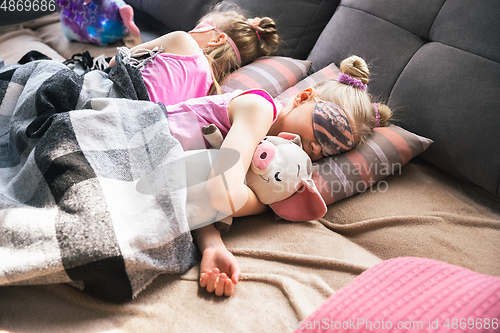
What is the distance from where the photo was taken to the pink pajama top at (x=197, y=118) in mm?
860

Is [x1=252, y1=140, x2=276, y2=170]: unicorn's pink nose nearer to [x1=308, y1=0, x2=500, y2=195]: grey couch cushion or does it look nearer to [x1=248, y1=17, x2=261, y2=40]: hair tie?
[x1=308, y1=0, x2=500, y2=195]: grey couch cushion

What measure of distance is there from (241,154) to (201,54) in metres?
0.55

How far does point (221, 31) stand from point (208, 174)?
2.28 ft

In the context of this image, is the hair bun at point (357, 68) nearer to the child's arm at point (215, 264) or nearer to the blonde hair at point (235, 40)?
the blonde hair at point (235, 40)

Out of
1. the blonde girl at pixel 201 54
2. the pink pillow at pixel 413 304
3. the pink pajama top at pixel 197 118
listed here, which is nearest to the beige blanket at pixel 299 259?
the pink pillow at pixel 413 304

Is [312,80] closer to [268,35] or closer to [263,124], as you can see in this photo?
[268,35]

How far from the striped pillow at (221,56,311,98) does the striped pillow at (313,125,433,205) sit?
1.25 feet

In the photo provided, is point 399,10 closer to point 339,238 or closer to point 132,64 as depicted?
point 339,238

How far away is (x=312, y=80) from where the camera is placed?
1160 millimetres

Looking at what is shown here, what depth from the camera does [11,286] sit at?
0.58 metres

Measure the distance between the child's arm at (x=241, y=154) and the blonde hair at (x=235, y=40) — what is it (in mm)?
353

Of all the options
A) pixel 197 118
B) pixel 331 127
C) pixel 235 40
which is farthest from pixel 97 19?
pixel 331 127

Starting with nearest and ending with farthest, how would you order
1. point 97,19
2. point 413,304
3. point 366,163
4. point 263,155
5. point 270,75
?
point 413,304 < point 263,155 < point 366,163 < point 270,75 < point 97,19

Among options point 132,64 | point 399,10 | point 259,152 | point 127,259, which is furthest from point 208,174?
point 399,10
